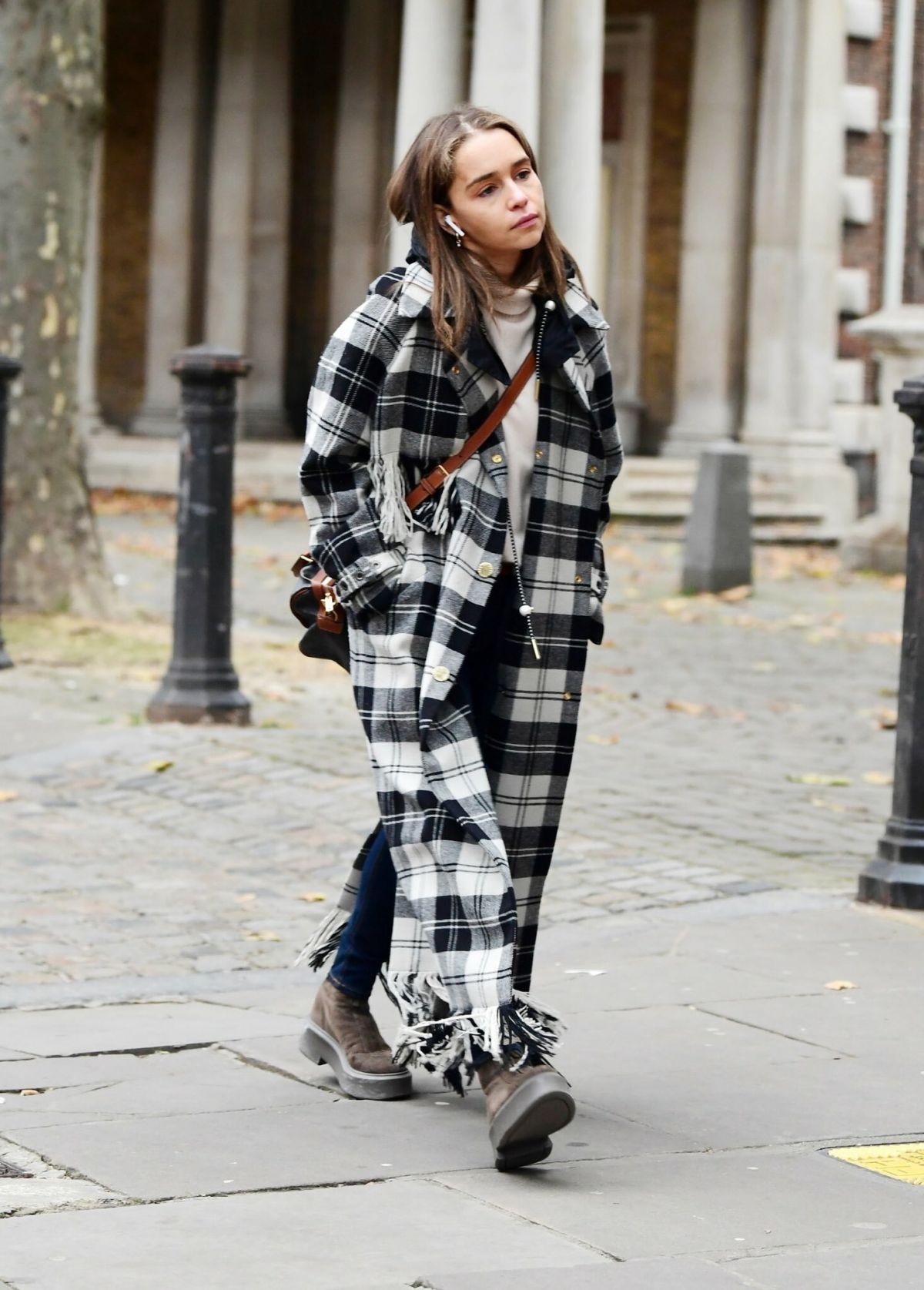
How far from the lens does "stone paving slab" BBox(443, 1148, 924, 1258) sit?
3551 mm

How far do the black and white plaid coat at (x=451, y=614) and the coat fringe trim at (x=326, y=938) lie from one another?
375 mm

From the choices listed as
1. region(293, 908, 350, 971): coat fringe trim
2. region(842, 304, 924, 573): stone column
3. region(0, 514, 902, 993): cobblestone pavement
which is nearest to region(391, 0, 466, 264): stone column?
region(842, 304, 924, 573): stone column

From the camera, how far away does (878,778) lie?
28.1 feet

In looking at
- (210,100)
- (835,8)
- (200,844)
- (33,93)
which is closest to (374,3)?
(210,100)

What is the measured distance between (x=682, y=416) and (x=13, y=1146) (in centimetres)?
1916

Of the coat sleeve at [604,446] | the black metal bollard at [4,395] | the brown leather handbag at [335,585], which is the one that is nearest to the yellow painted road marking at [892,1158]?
the coat sleeve at [604,446]

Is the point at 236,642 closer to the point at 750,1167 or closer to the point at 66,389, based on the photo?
the point at 66,389

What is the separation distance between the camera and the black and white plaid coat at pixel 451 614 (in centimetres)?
402

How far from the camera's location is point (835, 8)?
21.7 metres

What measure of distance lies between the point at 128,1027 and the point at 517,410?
5.41 ft

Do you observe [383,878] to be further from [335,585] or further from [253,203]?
[253,203]

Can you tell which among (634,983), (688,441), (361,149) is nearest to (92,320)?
(361,149)

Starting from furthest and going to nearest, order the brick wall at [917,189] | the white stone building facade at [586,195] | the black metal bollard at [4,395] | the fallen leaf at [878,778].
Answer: the brick wall at [917,189] < the white stone building facade at [586,195] < the black metal bollard at [4,395] < the fallen leaf at [878,778]

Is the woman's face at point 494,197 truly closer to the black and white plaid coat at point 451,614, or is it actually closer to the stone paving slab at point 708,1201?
the black and white plaid coat at point 451,614
